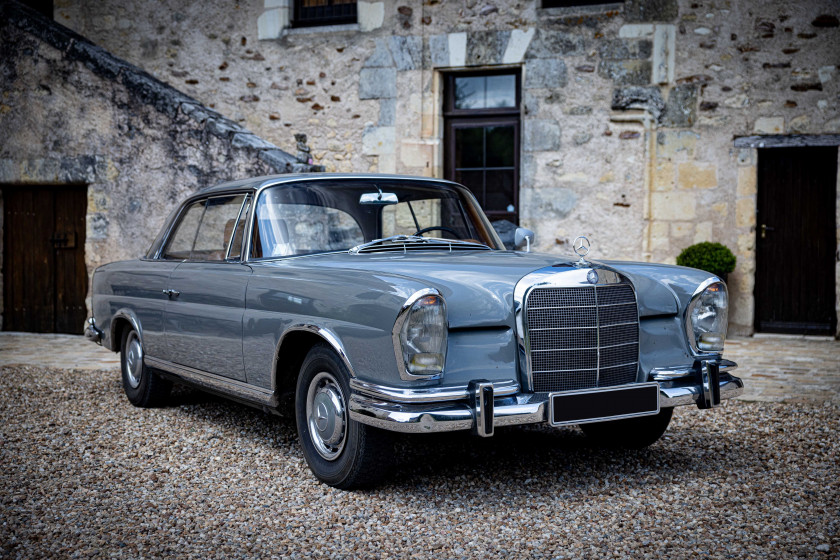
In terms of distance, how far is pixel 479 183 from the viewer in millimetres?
9852

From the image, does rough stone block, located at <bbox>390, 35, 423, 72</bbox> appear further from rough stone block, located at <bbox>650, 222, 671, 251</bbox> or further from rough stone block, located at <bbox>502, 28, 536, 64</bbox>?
rough stone block, located at <bbox>650, 222, 671, 251</bbox>

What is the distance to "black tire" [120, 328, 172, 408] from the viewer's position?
5.38 m

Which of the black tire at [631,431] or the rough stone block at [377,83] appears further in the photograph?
the rough stone block at [377,83]

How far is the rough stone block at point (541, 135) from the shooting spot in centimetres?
934

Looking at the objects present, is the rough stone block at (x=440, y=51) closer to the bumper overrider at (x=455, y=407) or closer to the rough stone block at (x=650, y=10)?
the rough stone block at (x=650, y=10)

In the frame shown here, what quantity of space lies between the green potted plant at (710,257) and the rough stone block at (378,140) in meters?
3.56

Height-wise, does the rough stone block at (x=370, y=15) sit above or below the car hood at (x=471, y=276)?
above

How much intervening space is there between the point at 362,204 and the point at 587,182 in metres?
5.47

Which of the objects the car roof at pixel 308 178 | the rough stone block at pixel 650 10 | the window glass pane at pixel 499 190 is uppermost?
the rough stone block at pixel 650 10

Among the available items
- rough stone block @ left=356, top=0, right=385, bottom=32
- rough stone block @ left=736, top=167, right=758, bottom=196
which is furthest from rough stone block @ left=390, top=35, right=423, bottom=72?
rough stone block @ left=736, top=167, right=758, bottom=196

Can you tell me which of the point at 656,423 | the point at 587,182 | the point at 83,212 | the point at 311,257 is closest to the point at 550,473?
the point at 656,423

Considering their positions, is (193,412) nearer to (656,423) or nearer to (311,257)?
(311,257)

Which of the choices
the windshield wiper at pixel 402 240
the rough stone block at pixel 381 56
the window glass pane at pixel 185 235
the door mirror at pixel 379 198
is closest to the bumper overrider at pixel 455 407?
the windshield wiper at pixel 402 240

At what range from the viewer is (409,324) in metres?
3.16
